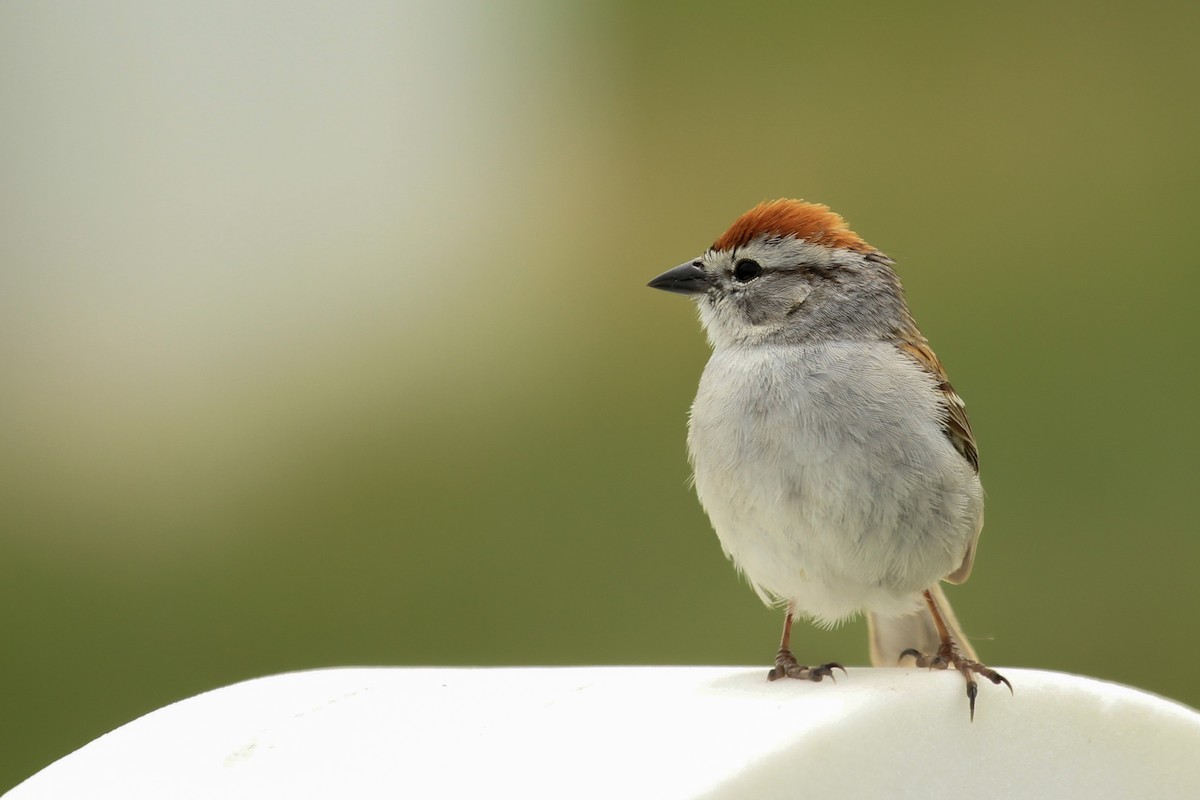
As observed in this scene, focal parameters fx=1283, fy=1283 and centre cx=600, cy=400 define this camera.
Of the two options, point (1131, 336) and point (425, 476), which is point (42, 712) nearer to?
point (425, 476)

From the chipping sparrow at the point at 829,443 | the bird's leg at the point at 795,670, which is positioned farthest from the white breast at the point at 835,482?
the bird's leg at the point at 795,670

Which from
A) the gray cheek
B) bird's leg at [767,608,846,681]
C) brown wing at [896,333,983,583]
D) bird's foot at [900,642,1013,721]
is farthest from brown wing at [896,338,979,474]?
bird's leg at [767,608,846,681]

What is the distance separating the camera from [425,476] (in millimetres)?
4461

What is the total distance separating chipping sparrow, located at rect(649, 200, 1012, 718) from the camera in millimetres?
1728

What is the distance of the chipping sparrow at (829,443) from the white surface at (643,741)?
4.7 inches

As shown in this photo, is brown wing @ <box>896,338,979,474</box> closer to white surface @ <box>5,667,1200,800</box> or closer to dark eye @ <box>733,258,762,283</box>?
dark eye @ <box>733,258,762,283</box>

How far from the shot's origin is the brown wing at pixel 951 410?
6.30ft

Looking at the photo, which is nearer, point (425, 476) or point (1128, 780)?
point (1128, 780)

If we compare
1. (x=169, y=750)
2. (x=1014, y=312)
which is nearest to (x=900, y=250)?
(x=1014, y=312)

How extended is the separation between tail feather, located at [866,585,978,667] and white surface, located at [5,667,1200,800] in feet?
1.52

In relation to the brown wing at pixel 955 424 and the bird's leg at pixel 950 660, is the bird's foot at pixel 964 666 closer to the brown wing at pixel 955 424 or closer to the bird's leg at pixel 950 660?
the bird's leg at pixel 950 660

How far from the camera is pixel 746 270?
82.6 inches

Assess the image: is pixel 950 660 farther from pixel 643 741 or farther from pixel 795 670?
pixel 643 741

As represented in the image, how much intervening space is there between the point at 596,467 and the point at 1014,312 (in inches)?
56.4
